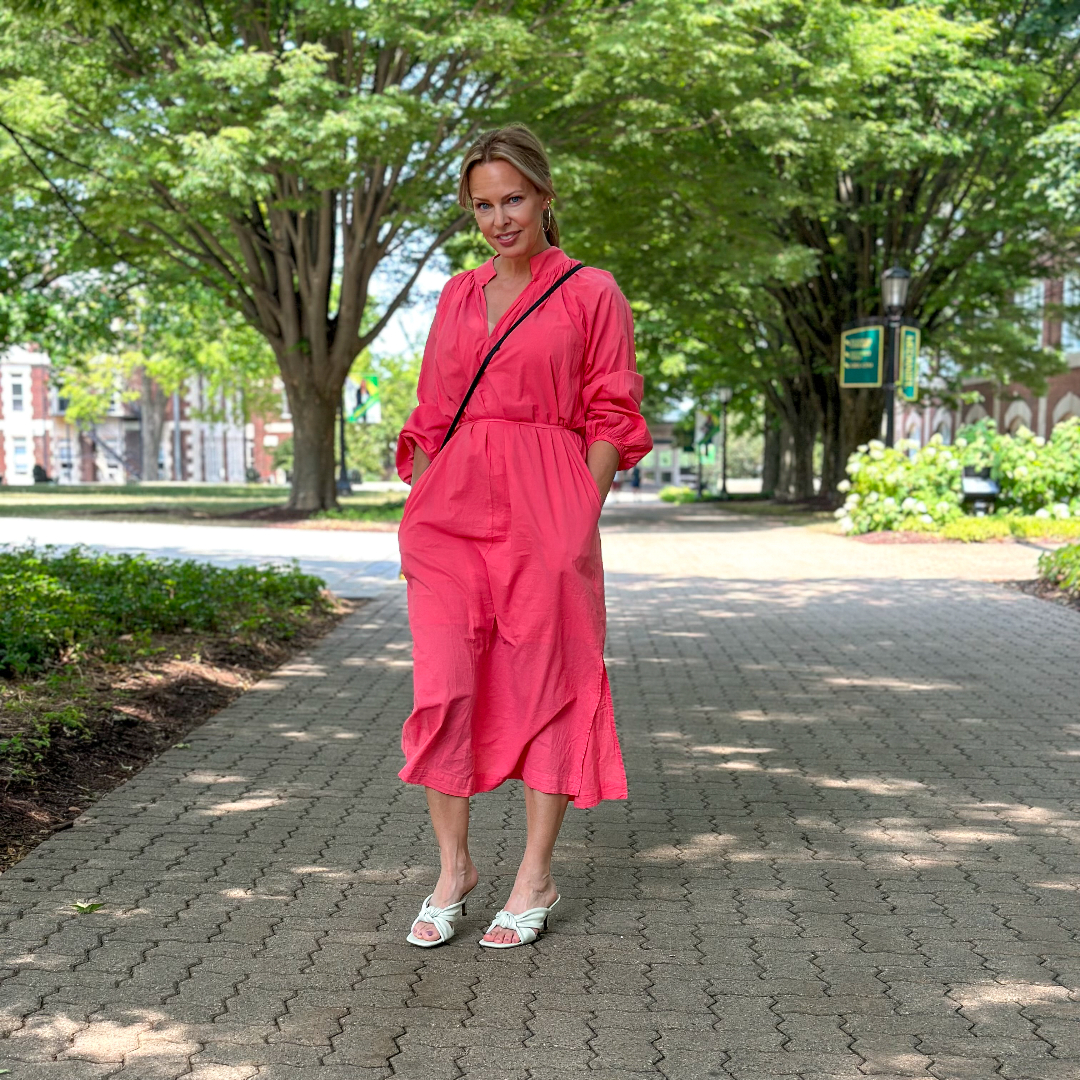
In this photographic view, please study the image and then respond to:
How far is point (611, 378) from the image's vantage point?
3707mm

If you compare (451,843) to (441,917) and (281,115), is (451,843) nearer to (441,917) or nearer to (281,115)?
(441,917)

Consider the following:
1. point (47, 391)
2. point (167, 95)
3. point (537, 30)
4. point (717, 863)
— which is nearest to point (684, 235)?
point (537, 30)

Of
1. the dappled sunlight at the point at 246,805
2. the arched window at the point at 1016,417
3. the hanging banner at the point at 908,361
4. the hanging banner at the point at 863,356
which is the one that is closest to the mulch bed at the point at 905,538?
the hanging banner at the point at 908,361

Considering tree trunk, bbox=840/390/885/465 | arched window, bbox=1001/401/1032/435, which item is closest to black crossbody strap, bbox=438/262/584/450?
tree trunk, bbox=840/390/885/465

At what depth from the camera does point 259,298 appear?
2405 centimetres

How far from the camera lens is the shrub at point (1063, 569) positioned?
1239 cm

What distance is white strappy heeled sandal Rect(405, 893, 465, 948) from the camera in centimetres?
369

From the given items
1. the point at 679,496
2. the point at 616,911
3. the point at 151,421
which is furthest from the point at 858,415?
the point at 151,421

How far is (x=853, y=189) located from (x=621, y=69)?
11.2m

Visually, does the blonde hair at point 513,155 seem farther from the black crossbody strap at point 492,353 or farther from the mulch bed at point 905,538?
the mulch bed at point 905,538

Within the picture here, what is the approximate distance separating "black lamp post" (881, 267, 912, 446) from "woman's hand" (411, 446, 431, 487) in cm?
1811

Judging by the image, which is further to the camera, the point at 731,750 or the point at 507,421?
the point at 731,750

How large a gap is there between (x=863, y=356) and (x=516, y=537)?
2091cm

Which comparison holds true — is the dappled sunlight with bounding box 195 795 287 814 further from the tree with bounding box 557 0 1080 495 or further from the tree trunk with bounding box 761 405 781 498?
the tree trunk with bounding box 761 405 781 498
